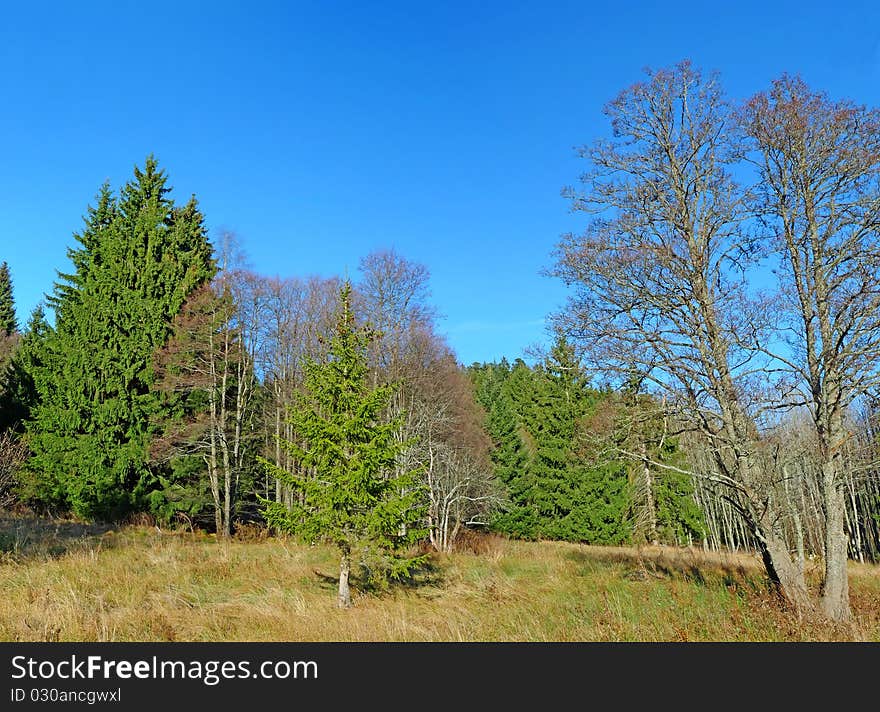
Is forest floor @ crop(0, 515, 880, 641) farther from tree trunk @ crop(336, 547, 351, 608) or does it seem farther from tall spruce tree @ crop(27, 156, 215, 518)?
tall spruce tree @ crop(27, 156, 215, 518)

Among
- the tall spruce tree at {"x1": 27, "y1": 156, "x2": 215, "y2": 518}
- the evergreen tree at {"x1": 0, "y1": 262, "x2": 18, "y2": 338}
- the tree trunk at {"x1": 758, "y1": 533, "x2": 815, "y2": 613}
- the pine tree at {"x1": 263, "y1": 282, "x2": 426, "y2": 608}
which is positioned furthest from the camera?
the evergreen tree at {"x1": 0, "y1": 262, "x2": 18, "y2": 338}

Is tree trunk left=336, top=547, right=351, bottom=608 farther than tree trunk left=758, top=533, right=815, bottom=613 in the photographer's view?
Yes

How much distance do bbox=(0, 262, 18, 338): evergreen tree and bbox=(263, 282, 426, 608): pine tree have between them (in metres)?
56.7

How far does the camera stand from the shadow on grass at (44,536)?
11745 millimetres

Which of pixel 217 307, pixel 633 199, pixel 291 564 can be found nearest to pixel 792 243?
pixel 633 199

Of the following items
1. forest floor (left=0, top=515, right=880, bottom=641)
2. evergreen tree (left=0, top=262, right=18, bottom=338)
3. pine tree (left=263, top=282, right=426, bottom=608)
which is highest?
evergreen tree (left=0, top=262, right=18, bottom=338)

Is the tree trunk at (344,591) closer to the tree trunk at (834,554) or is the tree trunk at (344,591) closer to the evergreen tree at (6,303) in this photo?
the tree trunk at (834,554)

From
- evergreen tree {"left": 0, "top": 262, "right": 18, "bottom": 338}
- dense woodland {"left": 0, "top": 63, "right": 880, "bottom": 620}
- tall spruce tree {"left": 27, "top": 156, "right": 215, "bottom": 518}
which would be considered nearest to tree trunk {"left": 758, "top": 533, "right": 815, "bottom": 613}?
dense woodland {"left": 0, "top": 63, "right": 880, "bottom": 620}

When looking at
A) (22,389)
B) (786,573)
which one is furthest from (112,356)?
(786,573)

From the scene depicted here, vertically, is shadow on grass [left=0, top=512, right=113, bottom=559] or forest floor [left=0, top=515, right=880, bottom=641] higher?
shadow on grass [left=0, top=512, right=113, bottom=559]

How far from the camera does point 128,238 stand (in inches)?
866

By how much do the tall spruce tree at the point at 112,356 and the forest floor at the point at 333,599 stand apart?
390 centimetres

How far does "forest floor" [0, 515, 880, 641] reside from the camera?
269 inches

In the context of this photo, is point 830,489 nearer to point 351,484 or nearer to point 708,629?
point 708,629
